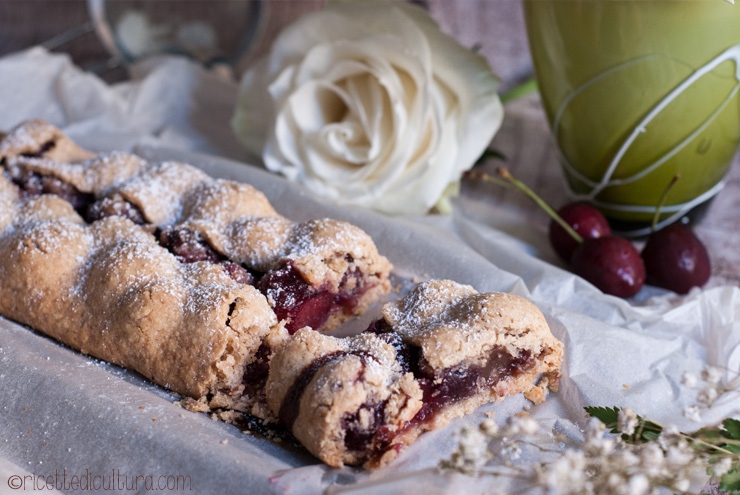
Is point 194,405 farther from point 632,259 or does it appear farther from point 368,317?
point 632,259

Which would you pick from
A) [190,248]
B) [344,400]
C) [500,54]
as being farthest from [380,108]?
[500,54]

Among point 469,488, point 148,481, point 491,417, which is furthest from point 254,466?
point 491,417

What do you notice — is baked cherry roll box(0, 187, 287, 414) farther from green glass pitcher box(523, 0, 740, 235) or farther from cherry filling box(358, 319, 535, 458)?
green glass pitcher box(523, 0, 740, 235)

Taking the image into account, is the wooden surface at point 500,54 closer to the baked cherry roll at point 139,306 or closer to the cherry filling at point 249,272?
the cherry filling at point 249,272

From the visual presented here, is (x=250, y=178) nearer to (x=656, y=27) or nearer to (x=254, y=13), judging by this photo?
(x=656, y=27)

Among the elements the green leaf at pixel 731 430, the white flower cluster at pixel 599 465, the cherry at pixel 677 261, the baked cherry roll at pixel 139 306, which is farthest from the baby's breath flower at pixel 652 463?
the cherry at pixel 677 261
